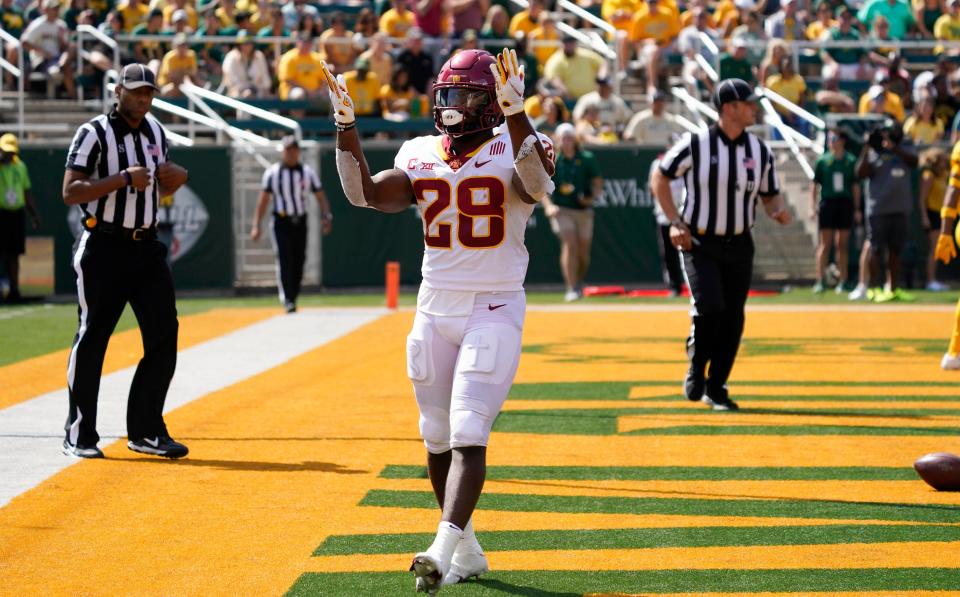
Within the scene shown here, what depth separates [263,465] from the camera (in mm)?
7309

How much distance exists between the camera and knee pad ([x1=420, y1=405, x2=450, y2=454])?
5.16 meters

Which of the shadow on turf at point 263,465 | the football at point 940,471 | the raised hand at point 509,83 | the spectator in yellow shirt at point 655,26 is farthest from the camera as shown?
the spectator in yellow shirt at point 655,26

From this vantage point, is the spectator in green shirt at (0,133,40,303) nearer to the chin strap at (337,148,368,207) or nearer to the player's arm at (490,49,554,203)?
the chin strap at (337,148,368,207)

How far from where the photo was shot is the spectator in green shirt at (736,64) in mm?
20344

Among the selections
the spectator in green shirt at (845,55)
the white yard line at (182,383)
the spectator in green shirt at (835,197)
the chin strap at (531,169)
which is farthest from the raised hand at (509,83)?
the spectator in green shirt at (845,55)

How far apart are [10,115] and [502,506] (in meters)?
16.3

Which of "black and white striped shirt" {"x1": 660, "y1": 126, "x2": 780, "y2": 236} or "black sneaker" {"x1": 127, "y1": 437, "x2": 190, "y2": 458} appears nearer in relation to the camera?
"black sneaker" {"x1": 127, "y1": 437, "x2": 190, "y2": 458}

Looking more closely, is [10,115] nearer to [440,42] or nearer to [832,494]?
[440,42]

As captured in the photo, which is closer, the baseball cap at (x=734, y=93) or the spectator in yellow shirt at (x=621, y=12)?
the baseball cap at (x=734, y=93)

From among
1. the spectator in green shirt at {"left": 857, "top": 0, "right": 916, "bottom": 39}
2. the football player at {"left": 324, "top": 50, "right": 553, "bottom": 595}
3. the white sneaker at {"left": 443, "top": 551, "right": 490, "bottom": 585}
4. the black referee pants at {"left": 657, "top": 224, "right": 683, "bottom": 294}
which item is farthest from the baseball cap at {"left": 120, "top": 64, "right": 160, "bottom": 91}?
the spectator in green shirt at {"left": 857, "top": 0, "right": 916, "bottom": 39}

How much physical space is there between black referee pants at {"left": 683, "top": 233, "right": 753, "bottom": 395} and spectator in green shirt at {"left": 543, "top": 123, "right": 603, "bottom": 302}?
8.08 meters

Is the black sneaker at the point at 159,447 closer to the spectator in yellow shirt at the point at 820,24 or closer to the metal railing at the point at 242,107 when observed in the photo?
the metal railing at the point at 242,107

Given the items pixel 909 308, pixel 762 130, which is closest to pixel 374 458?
pixel 909 308

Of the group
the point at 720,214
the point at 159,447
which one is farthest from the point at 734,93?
the point at 159,447
